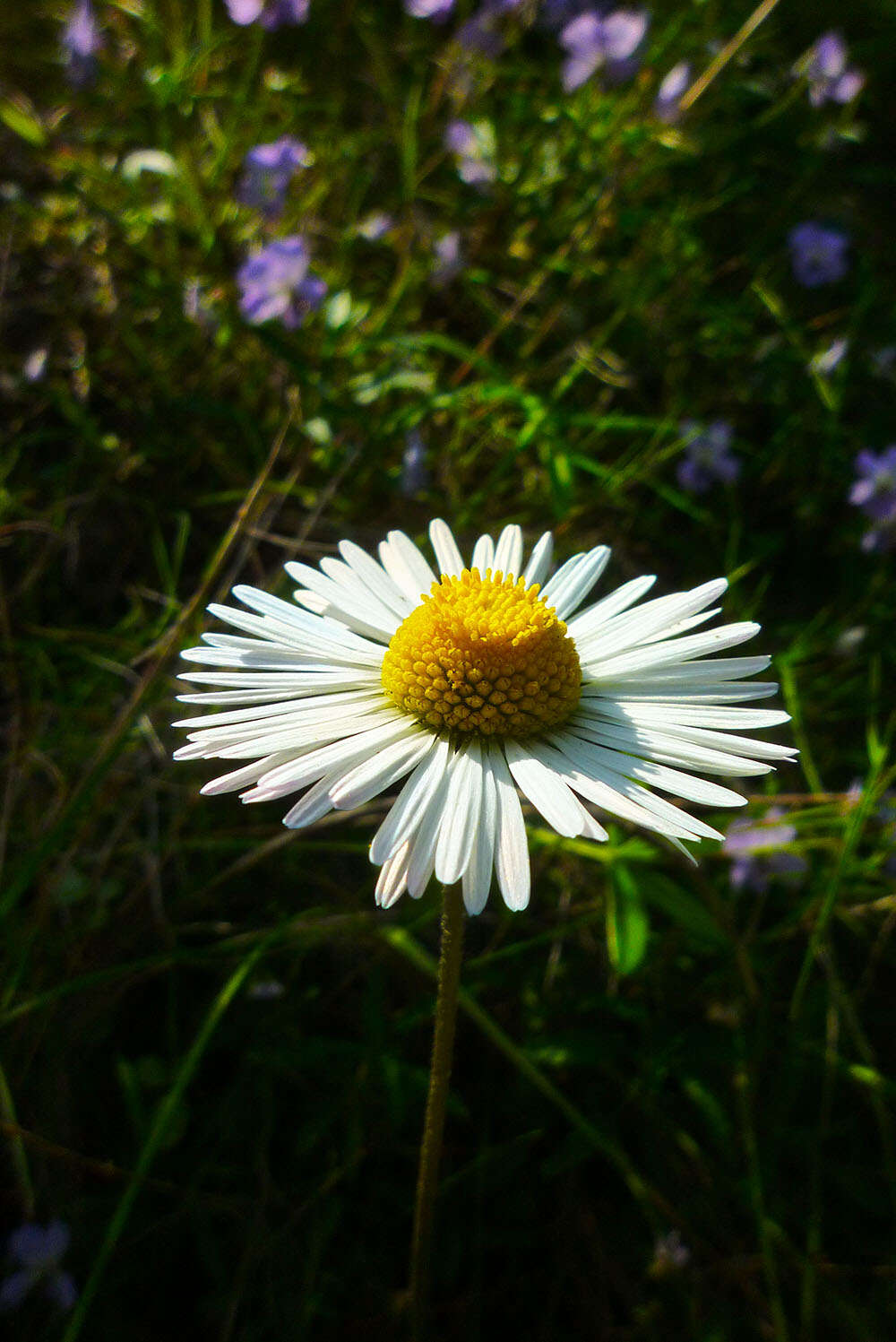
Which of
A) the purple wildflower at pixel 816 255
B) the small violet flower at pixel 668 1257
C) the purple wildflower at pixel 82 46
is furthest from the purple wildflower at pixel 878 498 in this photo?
the purple wildflower at pixel 82 46

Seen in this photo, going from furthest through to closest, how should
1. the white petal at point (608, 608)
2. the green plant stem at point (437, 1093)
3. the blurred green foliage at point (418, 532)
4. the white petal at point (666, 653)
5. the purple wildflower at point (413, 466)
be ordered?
the purple wildflower at point (413, 466), the blurred green foliage at point (418, 532), the white petal at point (608, 608), the white petal at point (666, 653), the green plant stem at point (437, 1093)

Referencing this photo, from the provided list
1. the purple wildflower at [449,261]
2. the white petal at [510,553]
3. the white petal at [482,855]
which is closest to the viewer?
the white petal at [482,855]

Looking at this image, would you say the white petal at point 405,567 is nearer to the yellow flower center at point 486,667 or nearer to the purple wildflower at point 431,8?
the yellow flower center at point 486,667

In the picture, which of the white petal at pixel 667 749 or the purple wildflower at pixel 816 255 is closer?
the white petal at pixel 667 749

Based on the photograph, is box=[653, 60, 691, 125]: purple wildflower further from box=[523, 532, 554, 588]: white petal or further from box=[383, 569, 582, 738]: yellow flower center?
box=[383, 569, 582, 738]: yellow flower center

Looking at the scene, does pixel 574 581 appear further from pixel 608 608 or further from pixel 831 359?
pixel 831 359

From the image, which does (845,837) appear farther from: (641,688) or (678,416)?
(678,416)

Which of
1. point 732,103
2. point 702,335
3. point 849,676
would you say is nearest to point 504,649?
point 849,676
